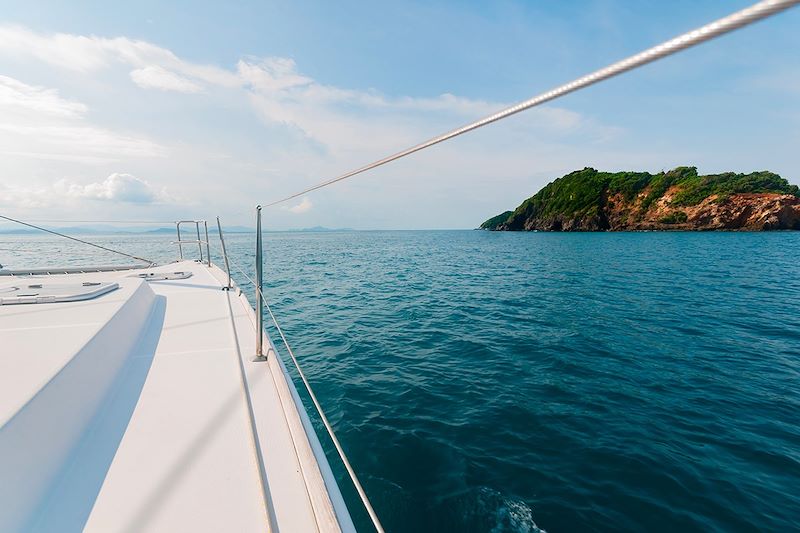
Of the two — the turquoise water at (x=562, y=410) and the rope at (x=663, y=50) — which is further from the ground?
the rope at (x=663, y=50)

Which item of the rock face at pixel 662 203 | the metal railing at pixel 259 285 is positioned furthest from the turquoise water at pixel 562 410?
the rock face at pixel 662 203

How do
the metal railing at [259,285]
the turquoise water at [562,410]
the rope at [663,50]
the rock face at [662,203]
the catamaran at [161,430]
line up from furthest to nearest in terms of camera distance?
the rock face at [662,203]
the turquoise water at [562,410]
the metal railing at [259,285]
the catamaran at [161,430]
the rope at [663,50]

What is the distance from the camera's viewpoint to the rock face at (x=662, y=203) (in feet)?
209

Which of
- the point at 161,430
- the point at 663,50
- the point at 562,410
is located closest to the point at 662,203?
the point at 562,410

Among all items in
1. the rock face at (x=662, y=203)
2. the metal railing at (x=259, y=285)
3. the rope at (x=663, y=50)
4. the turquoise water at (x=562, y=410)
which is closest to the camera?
the rope at (x=663, y=50)

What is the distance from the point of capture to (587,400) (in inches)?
206

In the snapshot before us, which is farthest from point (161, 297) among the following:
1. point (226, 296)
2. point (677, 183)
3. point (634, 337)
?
point (677, 183)

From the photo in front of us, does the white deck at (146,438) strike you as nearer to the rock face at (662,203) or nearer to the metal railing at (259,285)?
the metal railing at (259,285)

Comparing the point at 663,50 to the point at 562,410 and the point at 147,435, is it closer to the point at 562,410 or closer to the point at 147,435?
the point at 147,435

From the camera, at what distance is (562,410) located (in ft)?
16.1

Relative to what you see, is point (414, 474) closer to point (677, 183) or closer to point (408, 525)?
point (408, 525)

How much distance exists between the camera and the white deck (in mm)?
1493

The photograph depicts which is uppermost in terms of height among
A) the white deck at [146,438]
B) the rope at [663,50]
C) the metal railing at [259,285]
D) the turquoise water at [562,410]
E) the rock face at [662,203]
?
the rock face at [662,203]

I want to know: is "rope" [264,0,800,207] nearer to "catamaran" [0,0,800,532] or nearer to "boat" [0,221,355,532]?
"catamaran" [0,0,800,532]
